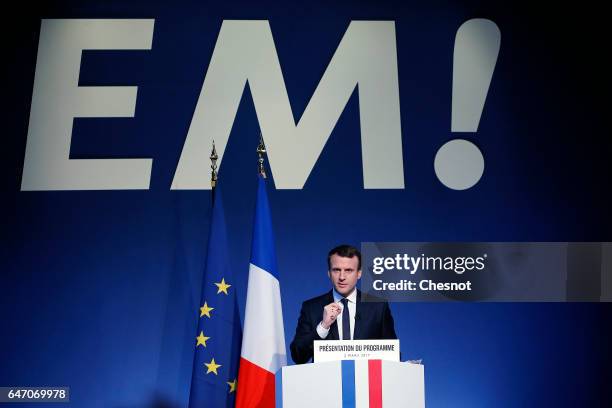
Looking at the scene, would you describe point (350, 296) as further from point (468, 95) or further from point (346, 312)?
point (468, 95)

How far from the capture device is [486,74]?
6.03m

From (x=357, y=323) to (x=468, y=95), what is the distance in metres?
1.80

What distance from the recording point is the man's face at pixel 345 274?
5379 mm

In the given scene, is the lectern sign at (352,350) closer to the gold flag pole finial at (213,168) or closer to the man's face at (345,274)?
the man's face at (345,274)

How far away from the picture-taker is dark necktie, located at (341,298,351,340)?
17.4ft

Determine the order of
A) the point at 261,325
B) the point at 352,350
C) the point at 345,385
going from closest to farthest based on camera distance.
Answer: the point at 345,385
the point at 352,350
the point at 261,325

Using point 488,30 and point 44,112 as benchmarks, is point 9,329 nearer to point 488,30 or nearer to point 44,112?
point 44,112

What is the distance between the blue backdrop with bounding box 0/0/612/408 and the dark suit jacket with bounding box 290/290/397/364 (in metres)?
0.38

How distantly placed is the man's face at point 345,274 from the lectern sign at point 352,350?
1.03m

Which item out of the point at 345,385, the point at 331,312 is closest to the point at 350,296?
the point at 331,312

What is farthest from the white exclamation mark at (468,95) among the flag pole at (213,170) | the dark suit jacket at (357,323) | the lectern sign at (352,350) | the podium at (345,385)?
the podium at (345,385)

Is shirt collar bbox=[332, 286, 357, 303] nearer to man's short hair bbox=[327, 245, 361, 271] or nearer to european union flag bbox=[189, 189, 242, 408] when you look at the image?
man's short hair bbox=[327, 245, 361, 271]

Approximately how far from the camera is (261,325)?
203 inches

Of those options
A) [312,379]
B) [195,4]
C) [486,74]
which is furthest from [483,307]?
[195,4]
